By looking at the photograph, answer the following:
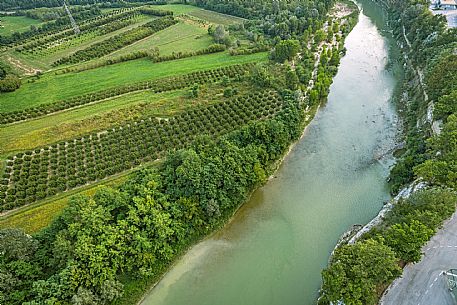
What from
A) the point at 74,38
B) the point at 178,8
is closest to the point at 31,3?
the point at 74,38

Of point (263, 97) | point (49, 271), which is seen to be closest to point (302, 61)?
point (263, 97)

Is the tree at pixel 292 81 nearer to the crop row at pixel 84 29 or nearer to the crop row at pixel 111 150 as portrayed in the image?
the crop row at pixel 111 150

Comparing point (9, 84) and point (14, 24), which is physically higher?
point (14, 24)

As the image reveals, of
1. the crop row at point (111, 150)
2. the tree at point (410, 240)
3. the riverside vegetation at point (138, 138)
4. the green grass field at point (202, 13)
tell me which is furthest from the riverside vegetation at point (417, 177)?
the green grass field at point (202, 13)

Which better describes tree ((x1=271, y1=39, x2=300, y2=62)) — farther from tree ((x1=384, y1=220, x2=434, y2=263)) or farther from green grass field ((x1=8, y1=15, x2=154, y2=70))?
tree ((x1=384, y1=220, x2=434, y2=263))

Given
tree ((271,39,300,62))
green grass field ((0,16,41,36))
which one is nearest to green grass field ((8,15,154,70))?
green grass field ((0,16,41,36))

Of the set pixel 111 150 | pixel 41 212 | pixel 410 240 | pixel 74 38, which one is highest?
pixel 74 38

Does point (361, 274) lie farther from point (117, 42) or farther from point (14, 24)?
point (14, 24)
